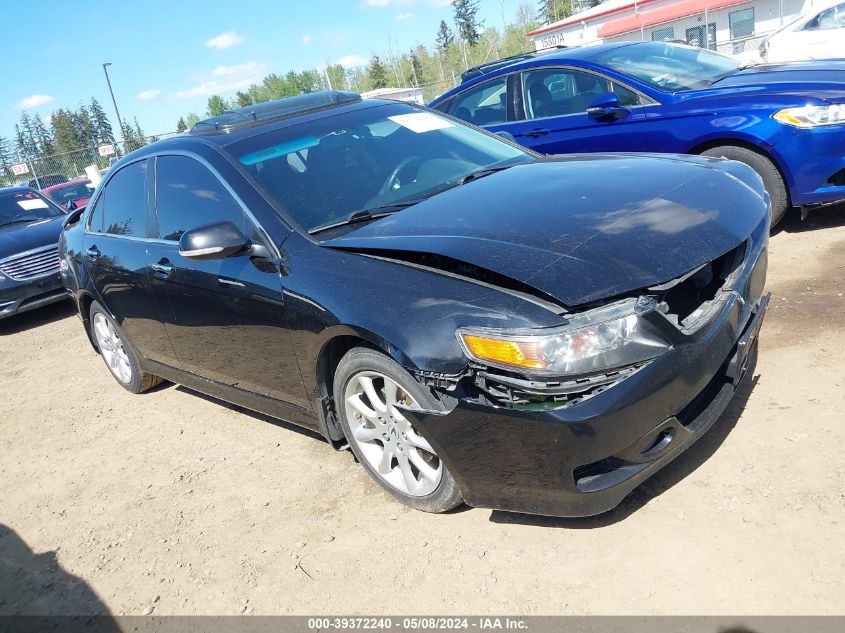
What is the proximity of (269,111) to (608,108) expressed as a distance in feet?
9.68

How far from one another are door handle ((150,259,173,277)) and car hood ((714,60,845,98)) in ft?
14.0

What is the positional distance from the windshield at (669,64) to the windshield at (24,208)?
24.8 feet

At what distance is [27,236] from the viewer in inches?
341

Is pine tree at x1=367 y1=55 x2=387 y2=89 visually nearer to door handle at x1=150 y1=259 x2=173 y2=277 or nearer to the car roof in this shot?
the car roof

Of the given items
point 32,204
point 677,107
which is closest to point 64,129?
point 32,204

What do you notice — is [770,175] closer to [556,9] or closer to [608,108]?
[608,108]

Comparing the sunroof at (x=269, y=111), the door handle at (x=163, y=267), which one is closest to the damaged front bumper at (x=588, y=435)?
the door handle at (x=163, y=267)

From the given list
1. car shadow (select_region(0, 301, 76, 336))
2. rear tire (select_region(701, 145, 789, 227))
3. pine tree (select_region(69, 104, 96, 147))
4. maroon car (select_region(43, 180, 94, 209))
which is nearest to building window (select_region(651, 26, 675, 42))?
maroon car (select_region(43, 180, 94, 209))

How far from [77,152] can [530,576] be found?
96.5 ft

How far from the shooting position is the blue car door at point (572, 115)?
580cm

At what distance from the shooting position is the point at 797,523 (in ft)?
8.08

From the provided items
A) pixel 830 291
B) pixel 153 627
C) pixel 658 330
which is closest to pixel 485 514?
pixel 658 330

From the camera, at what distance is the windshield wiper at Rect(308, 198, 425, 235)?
3.18 m

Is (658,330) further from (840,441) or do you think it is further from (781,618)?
(840,441)
